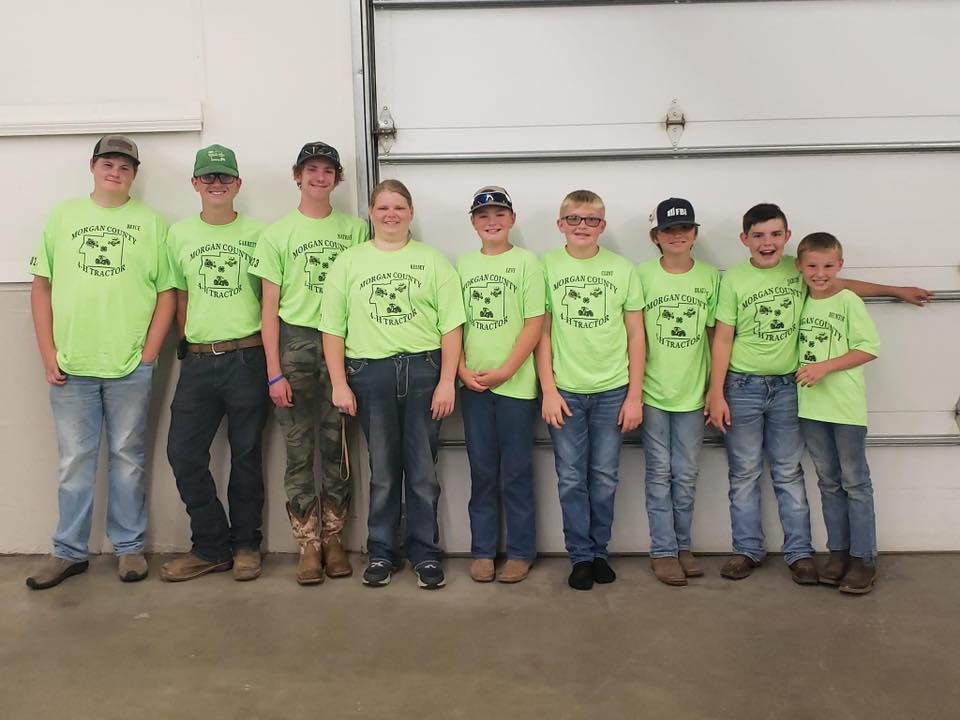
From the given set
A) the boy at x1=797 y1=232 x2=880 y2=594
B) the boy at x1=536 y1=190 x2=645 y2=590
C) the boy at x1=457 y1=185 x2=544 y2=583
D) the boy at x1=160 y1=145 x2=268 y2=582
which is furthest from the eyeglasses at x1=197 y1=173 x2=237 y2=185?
the boy at x1=797 y1=232 x2=880 y2=594

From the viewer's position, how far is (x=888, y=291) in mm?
3312

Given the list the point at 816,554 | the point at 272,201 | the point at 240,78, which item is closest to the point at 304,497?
the point at 272,201

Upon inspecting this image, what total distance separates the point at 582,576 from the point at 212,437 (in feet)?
4.98

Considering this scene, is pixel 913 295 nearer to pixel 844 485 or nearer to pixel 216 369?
pixel 844 485

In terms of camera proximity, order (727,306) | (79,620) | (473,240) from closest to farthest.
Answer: (79,620), (727,306), (473,240)

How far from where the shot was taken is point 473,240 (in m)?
3.40

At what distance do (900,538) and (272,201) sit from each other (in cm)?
289

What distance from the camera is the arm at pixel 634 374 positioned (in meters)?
3.14

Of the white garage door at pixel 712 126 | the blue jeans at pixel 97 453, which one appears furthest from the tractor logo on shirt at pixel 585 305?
the blue jeans at pixel 97 453

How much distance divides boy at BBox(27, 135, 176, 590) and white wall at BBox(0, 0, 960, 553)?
200 mm

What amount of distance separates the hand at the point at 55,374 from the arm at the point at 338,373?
3.35 ft

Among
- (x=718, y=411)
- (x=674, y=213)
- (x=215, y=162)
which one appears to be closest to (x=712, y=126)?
(x=674, y=213)

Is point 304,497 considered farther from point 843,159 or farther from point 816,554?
point 843,159

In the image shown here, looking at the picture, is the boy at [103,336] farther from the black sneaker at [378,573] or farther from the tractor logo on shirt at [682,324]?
the tractor logo on shirt at [682,324]
